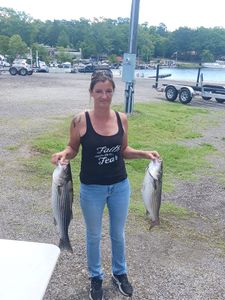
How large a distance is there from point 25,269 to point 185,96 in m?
18.5

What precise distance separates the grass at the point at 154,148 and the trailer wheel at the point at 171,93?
5.31 metres

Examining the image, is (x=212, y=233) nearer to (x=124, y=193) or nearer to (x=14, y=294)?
(x=124, y=193)

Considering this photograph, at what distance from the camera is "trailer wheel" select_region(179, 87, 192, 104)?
19.9 metres

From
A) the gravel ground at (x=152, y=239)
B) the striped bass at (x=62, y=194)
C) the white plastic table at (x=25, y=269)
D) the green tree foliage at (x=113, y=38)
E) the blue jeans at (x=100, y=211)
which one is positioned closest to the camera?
the white plastic table at (x=25, y=269)

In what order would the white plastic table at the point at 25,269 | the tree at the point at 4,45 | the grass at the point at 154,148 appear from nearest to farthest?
1. the white plastic table at the point at 25,269
2. the grass at the point at 154,148
3. the tree at the point at 4,45

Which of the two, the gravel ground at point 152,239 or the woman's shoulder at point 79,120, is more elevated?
the woman's shoulder at point 79,120

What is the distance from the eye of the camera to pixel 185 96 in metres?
20.2

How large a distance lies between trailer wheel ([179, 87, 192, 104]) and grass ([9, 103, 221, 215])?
4533 mm

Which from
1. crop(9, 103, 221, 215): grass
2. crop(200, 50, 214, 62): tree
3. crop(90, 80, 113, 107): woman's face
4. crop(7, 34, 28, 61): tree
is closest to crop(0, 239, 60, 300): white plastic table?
crop(90, 80, 113, 107): woman's face

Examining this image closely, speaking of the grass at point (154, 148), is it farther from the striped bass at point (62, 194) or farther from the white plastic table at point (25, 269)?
the white plastic table at point (25, 269)

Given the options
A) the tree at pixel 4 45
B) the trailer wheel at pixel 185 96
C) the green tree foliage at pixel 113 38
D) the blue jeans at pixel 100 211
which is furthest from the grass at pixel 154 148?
the green tree foliage at pixel 113 38

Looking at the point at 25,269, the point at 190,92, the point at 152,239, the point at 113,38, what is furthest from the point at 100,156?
the point at 113,38

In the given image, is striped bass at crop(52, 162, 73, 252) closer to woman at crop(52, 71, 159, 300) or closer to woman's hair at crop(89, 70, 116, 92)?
woman at crop(52, 71, 159, 300)

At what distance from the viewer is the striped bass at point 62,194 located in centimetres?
300
